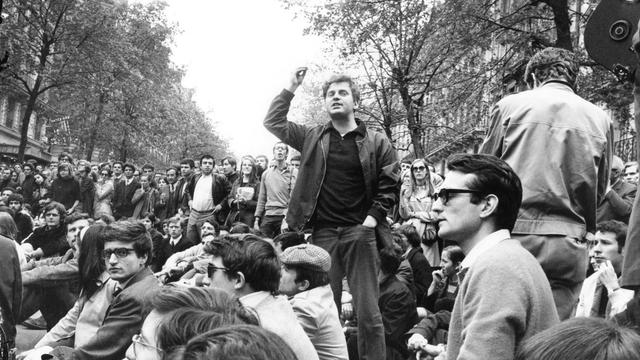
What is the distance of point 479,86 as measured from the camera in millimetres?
18094

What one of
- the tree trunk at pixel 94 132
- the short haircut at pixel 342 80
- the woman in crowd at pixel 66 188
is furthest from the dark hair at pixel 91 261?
the tree trunk at pixel 94 132

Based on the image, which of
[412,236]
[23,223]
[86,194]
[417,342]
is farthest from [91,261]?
[86,194]

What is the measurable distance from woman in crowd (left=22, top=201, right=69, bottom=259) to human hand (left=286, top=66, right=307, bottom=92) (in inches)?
281

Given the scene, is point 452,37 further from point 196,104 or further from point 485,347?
point 196,104

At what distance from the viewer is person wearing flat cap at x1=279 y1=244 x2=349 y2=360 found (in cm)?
518

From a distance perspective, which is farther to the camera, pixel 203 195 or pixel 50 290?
pixel 203 195

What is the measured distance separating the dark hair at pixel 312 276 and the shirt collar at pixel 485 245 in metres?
2.32

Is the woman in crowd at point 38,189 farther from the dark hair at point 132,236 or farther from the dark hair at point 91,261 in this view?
the dark hair at point 132,236

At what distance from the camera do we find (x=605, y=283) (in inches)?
194

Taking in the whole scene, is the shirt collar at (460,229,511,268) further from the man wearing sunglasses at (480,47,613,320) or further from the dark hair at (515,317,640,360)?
the dark hair at (515,317,640,360)

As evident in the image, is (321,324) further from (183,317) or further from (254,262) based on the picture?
(183,317)

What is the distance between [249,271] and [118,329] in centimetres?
97

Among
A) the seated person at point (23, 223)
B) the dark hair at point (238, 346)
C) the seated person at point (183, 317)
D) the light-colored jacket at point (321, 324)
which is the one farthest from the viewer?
the seated person at point (23, 223)

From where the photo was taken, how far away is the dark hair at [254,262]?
172 inches
